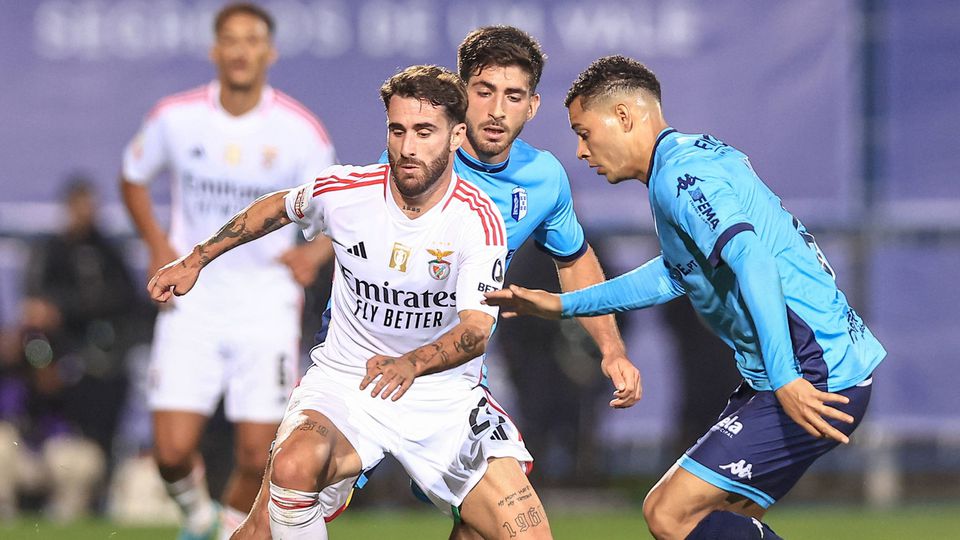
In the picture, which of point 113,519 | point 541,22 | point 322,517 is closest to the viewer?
point 322,517

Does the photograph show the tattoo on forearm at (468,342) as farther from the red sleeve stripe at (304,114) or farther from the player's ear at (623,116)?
the red sleeve stripe at (304,114)

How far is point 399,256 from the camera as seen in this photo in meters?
6.15

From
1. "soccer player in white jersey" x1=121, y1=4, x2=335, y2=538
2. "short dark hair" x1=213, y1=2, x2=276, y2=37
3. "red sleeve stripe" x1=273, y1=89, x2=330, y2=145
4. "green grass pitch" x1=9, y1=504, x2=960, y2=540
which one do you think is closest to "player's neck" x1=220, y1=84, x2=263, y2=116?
"soccer player in white jersey" x1=121, y1=4, x2=335, y2=538

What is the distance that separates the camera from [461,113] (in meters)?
6.18

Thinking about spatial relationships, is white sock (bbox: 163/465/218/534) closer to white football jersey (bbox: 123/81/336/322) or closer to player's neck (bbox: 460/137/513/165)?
white football jersey (bbox: 123/81/336/322)

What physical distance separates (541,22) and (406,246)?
663 centimetres

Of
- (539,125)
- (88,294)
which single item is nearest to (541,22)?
(539,125)

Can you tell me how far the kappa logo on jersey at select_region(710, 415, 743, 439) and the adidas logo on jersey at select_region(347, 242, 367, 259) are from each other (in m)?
1.56

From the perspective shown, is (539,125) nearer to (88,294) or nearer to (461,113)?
(88,294)

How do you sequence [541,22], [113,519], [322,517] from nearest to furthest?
[322,517], [113,519], [541,22]

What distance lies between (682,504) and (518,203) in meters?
1.46

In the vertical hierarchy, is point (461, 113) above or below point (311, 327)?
above

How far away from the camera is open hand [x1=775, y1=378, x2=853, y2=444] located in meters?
5.65

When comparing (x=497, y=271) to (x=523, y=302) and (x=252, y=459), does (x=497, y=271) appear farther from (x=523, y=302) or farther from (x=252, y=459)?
(x=252, y=459)
